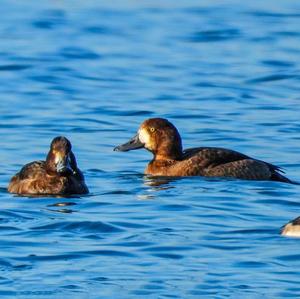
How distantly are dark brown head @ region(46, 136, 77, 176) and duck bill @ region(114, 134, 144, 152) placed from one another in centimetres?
194

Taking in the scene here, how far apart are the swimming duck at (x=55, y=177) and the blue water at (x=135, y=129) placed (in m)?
0.22

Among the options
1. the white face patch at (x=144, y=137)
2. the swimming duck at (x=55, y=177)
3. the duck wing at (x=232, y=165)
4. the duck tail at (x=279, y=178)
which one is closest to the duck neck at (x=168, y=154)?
the white face patch at (x=144, y=137)

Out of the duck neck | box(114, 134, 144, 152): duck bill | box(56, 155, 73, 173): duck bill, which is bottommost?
the duck neck

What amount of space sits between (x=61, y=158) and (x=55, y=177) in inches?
8.5

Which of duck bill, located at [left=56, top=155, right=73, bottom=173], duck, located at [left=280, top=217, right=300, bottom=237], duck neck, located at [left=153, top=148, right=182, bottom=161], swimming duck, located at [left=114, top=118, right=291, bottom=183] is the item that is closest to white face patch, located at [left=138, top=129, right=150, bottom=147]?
swimming duck, located at [left=114, top=118, right=291, bottom=183]

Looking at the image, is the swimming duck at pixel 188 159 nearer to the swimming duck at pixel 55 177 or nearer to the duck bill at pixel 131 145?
the duck bill at pixel 131 145

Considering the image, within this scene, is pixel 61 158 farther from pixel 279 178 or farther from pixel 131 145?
pixel 279 178

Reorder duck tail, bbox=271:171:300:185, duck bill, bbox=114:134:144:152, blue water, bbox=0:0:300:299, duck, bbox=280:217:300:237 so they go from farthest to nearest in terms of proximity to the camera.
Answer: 1. duck bill, bbox=114:134:144:152
2. duck tail, bbox=271:171:300:185
3. duck, bbox=280:217:300:237
4. blue water, bbox=0:0:300:299

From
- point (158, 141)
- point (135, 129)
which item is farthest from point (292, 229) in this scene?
point (135, 129)

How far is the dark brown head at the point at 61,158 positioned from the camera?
15.1 meters

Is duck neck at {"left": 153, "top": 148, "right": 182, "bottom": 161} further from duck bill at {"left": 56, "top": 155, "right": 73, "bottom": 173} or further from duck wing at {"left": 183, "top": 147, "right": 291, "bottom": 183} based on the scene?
duck bill at {"left": 56, "top": 155, "right": 73, "bottom": 173}

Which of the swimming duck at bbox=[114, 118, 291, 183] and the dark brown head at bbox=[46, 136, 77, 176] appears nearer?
the dark brown head at bbox=[46, 136, 77, 176]

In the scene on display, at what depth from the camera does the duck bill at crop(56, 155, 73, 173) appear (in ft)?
49.7

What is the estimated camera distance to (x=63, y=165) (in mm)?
15180
